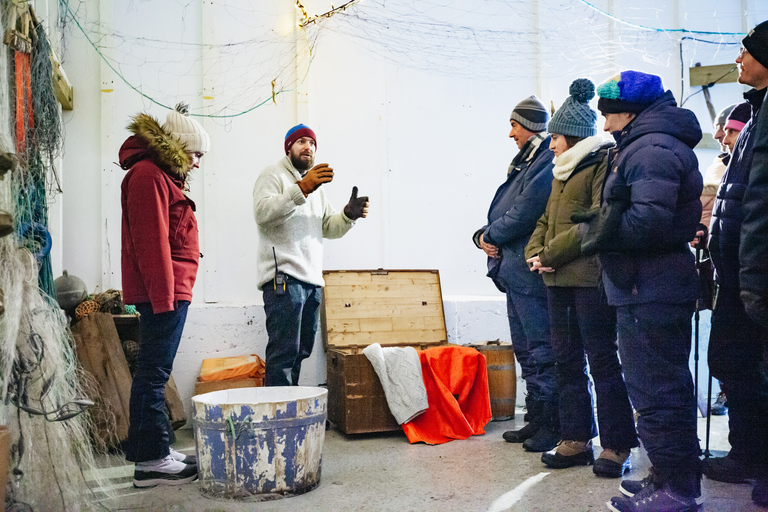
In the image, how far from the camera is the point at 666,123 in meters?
2.32

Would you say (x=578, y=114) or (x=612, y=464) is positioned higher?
(x=578, y=114)

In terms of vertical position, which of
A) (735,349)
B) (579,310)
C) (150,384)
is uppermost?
(579,310)

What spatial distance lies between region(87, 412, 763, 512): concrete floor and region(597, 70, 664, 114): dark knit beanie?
1.45m

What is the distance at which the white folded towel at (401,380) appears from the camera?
3.76 meters

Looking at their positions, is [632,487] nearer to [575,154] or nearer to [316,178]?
[575,154]

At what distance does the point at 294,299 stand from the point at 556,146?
1562 mm

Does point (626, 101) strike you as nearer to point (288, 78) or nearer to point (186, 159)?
point (186, 159)

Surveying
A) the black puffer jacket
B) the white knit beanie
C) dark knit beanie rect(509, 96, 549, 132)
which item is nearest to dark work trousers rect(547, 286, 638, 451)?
the black puffer jacket

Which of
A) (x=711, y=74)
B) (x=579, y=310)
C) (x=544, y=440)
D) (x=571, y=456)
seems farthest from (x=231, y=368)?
(x=711, y=74)

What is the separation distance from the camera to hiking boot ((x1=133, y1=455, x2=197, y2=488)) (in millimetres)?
2789

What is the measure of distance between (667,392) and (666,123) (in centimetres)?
92

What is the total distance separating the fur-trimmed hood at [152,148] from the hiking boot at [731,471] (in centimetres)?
256

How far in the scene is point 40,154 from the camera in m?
2.53

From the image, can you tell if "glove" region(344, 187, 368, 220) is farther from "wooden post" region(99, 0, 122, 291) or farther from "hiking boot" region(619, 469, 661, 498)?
"hiking boot" region(619, 469, 661, 498)
